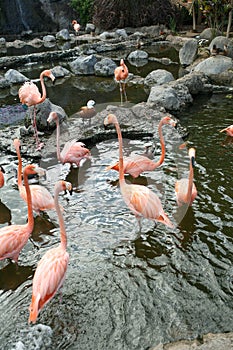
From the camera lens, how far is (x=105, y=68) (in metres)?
11.3

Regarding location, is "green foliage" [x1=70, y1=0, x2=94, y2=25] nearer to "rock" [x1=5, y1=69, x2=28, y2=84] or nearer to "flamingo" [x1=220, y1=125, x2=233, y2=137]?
"rock" [x1=5, y1=69, x2=28, y2=84]

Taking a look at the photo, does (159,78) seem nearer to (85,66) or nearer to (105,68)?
(105,68)

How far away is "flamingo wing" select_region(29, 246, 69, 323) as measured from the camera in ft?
9.23

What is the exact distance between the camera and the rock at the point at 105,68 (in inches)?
444

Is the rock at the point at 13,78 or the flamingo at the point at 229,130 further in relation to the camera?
the rock at the point at 13,78

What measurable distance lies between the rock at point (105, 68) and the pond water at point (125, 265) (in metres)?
6.35

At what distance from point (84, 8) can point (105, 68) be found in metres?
11.1

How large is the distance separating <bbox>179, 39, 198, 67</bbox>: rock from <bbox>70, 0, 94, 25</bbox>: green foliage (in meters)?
10.8

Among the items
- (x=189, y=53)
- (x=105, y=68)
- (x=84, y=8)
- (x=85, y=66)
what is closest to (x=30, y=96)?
(x=105, y=68)

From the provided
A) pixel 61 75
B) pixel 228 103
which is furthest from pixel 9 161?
pixel 61 75

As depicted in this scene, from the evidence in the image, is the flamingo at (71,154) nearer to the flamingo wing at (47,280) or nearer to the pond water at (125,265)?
the pond water at (125,265)

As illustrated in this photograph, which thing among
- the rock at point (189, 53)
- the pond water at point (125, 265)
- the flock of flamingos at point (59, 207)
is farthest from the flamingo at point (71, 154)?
the rock at point (189, 53)

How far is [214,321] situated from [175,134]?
3783mm

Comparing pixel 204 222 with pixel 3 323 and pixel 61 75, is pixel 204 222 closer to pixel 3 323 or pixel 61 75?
pixel 3 323
